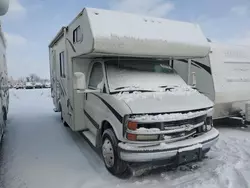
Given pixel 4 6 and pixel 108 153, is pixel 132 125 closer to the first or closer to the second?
pixel 108 153

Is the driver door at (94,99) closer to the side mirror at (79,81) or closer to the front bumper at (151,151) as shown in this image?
the side mirror at (79,81)

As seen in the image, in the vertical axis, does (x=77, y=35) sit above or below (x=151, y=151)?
above

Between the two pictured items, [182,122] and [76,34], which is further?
[76,34]

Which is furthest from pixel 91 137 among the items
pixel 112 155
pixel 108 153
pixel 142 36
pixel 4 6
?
pixel 4 6

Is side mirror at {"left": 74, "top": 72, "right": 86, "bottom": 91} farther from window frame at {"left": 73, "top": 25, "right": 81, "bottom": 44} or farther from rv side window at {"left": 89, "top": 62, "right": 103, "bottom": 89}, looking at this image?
window frame at {"left": 73, "top": 25, "right": 81, "bottom": 44}

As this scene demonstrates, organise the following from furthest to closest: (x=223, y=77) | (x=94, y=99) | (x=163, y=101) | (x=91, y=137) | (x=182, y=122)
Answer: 1. (x=223, y=77)
2. (x=91, y=137)
3. (x=94, y=99)
4. (x=163, y=101)
5. (x=182, y=122)

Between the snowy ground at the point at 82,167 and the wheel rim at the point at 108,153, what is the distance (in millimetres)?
210

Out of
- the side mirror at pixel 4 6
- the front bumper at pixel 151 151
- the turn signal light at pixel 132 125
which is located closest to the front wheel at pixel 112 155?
the front bumper at pixel 151 151

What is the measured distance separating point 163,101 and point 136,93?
50 centimetres

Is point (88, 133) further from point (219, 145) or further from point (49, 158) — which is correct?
point (219, 145)

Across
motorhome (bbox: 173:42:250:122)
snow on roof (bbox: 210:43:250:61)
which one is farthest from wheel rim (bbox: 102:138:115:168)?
snow on roof (bbox: 210:43:250:61)

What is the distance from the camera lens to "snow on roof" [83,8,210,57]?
3.81 metres

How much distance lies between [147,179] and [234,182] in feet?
4.34

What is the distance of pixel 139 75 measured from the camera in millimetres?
4434
